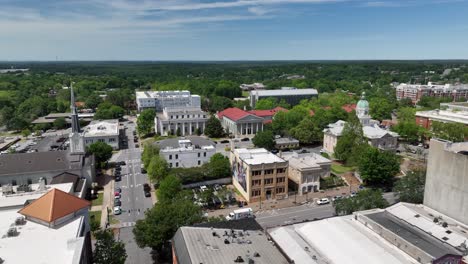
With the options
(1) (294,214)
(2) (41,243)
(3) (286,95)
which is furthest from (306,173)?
(3) (286,95)

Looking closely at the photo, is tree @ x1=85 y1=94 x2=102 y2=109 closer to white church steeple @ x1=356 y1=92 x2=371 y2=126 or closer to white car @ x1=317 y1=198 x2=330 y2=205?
white church steeple @ x1=356 y1=92 x2=371 y2=126

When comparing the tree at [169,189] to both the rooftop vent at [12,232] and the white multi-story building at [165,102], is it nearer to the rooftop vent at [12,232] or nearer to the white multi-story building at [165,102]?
the rooftop vent at [12,232]

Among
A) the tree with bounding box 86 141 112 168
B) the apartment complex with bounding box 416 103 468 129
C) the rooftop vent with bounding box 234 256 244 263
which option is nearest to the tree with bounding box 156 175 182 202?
the rooftop vent with bounding box 234 256 244 263

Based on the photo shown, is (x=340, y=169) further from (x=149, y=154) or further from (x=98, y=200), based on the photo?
(x=98, y=200)

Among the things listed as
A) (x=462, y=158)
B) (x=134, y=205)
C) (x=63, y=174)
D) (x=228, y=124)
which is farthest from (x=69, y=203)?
(x=228, y=124)

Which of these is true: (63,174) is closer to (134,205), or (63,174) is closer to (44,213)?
(134,205)
